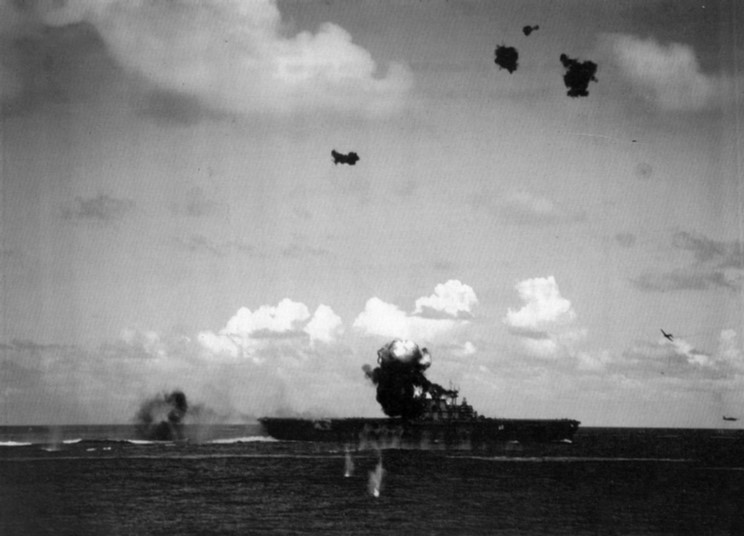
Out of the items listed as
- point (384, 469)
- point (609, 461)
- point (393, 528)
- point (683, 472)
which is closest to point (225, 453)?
point (384, 469)

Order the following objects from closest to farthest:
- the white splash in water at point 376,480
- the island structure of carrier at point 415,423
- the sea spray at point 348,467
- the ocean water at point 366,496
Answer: the ocean water at point 366,496 < the white splash in water at point 376,480 < the sea spray at point 348,467 < the island structure of carrier at point 415,423

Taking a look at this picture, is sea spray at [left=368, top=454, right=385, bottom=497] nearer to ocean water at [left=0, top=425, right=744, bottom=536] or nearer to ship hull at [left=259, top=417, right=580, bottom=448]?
ocean water at [left=0, top=425, right=744, bottom=536]

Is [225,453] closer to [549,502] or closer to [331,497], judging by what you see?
[331,497]

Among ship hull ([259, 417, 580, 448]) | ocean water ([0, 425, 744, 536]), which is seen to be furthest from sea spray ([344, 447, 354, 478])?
ship hull ([259, 417, 580, 448])

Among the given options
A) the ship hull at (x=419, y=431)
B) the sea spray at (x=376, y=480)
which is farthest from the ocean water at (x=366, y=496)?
the ship hull at (x=419, y=431)

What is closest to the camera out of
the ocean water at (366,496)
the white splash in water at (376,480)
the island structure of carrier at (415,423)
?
the ocean water at (366,496)

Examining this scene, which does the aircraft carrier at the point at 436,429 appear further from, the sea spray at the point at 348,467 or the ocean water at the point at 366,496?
the sea spray at the point at 348,467

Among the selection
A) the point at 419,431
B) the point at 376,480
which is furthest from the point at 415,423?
the point at 376,480
